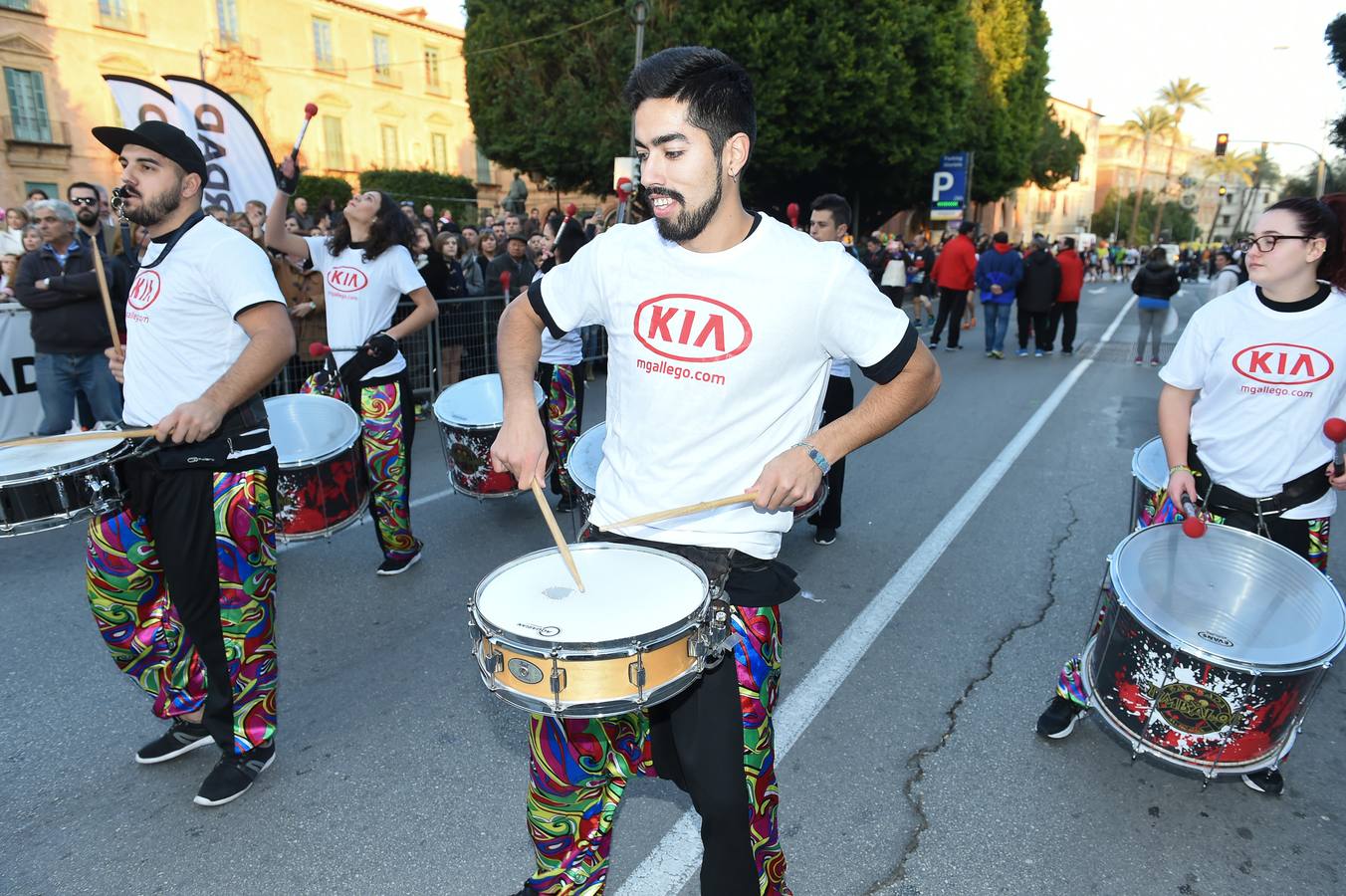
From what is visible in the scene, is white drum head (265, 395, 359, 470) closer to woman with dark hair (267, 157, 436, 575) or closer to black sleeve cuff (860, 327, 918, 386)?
woman with dark hair (267, 157, 436, 575)

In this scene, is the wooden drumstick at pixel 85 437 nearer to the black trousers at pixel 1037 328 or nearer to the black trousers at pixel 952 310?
the black trousers at pixel 952 310

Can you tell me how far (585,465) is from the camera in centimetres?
365

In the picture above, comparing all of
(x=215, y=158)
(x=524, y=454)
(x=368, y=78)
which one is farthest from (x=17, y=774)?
(x=368, y=78)

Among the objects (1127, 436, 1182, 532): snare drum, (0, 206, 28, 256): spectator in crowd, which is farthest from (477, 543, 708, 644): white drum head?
(0, 206, 28, 256): spectator in crowd

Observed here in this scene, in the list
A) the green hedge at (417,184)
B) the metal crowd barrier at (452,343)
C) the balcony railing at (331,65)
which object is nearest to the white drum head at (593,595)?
the metal crowd barrier at (452,343)

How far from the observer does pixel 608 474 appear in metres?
2.18

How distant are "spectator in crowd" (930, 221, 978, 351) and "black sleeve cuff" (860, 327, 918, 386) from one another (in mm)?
13459

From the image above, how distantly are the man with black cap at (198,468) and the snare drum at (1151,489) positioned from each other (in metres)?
3.32

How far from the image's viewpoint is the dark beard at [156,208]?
9.17ft

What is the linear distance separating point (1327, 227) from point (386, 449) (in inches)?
170

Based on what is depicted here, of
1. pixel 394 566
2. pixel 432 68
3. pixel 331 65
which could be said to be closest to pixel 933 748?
pixel 394 566

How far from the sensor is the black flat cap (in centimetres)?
277

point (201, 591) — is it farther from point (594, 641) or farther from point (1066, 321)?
point (1066, 321)

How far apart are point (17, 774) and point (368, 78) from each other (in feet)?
148
